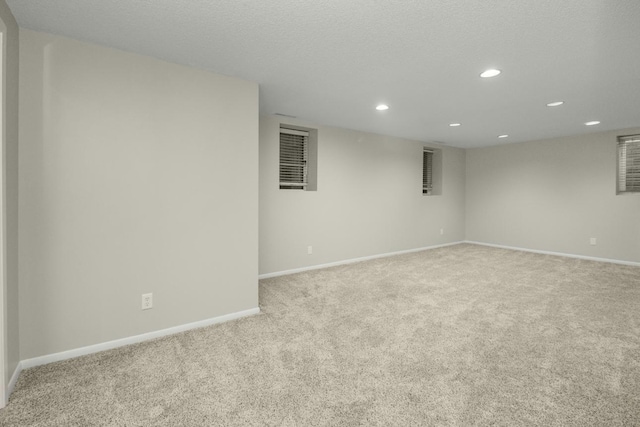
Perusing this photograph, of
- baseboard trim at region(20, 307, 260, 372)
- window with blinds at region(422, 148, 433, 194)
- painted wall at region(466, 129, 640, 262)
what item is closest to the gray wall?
baseboard trim at region(20, 307, 260, 372)

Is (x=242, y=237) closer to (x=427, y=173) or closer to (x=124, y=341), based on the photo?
(x=124, y=341)

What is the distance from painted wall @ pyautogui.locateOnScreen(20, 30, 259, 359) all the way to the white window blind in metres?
1.83

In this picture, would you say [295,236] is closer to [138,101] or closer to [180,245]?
[180,245]

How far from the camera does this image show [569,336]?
2551 millimetres

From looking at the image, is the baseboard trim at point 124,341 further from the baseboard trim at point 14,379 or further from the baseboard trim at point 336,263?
the baseboard trim at point 336,263

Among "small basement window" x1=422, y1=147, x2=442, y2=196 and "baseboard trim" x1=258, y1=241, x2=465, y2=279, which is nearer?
"baseboard trim" x1=258, y1=241, x2=465, y2=279

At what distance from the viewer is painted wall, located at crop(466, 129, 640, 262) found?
5328 millimetres

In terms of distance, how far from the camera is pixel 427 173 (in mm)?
7016

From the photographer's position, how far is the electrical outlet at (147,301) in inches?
98.4

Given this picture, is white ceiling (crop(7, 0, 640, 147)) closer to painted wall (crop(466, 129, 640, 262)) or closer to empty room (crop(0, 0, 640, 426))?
empty room (crop(0, 0, 640, 426))

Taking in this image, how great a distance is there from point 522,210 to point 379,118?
4.09m

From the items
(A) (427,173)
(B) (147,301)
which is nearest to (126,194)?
(B) (147,301)

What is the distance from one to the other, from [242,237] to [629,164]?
6.49 m

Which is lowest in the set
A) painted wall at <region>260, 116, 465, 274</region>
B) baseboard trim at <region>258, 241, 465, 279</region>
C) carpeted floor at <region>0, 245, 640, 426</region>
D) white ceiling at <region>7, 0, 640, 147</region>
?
carpeted floor at <region>0, 245, 640, 426</region>
